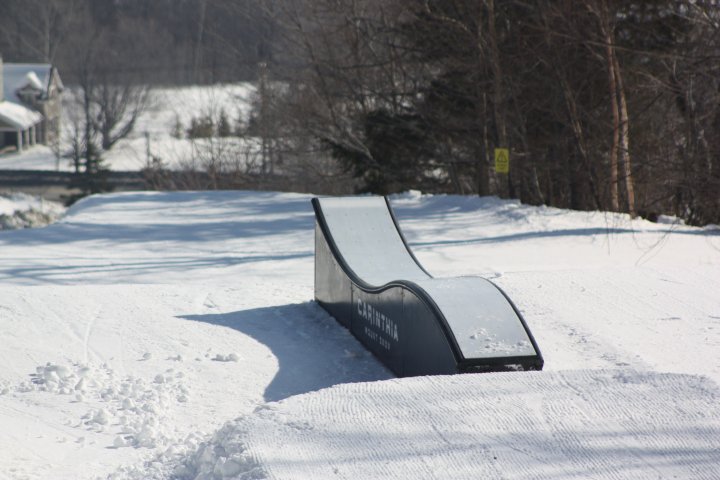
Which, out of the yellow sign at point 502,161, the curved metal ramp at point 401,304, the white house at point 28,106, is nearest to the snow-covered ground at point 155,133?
the white house at point 28,106

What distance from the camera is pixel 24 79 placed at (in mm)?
60000

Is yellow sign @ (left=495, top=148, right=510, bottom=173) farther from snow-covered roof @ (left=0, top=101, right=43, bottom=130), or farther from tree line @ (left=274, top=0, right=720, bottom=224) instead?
snow-covered roof @ (left=0, top=101, right=43, bottom=130)

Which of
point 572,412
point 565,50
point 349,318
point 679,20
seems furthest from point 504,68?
point 572,412

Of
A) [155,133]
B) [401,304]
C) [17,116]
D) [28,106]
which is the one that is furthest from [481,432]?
[28,106]

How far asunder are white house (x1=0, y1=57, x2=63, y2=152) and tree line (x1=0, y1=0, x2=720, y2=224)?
31052 millimetres

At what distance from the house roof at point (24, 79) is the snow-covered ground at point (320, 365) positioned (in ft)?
162

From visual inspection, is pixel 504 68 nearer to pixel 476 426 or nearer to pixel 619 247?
pixel 619 247

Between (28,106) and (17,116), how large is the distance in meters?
3.38

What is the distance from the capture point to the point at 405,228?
546 inches

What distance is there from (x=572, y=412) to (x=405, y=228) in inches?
378

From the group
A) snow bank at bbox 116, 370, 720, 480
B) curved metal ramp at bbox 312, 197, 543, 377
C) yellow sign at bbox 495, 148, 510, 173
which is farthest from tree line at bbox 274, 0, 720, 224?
snow bank at bbox 116, 370, 720, 480

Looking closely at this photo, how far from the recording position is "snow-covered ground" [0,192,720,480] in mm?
3916

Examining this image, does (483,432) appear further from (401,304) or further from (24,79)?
(24,79)

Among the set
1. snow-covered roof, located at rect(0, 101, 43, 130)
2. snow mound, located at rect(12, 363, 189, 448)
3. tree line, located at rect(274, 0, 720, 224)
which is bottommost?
snow mound, located at rect(12, 363, 189, 448)
